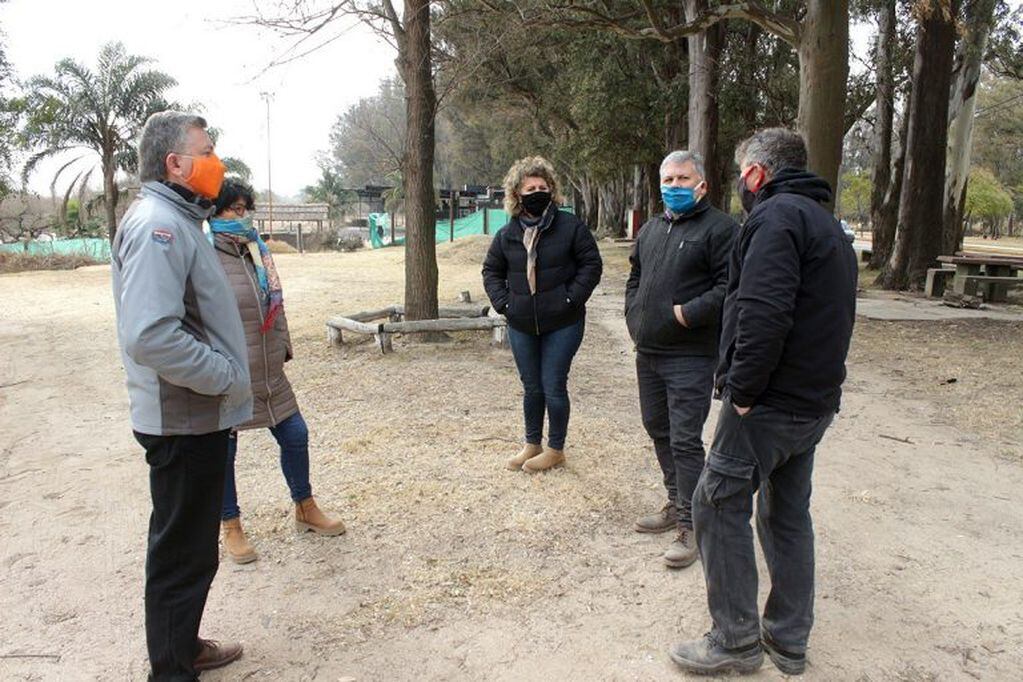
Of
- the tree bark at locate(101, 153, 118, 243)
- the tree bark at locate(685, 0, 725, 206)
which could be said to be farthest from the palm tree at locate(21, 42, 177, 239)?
the tree bark at locate(685, 0, 725, 206)

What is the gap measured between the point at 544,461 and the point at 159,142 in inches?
112

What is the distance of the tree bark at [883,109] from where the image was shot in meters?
18.1

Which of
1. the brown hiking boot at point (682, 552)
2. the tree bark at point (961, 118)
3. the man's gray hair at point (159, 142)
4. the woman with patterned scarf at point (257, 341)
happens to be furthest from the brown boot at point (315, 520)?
the tree bark at point (961, 118)

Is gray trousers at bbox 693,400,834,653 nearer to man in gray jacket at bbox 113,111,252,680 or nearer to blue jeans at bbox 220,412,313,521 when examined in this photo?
man in gray jacket at bbox 113,111,252,680

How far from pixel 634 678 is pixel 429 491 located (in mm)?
1931

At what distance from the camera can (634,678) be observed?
8.70 ft

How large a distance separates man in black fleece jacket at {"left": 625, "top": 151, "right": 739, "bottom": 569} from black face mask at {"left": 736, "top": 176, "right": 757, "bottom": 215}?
2.24ft

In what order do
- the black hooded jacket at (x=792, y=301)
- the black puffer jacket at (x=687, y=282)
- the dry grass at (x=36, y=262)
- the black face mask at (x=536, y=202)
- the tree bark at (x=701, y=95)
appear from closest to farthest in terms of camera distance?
the black hooded jacket at (x=792, y=301)
the black puffer jacket at (x=687, y=282)
the black face mask at (x=536, y=202)
the tree bark at (x=701, y=95)
the dry grass at (x=36, y=262)

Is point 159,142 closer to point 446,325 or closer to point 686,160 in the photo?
point 686,160

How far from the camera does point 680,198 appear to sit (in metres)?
3.39

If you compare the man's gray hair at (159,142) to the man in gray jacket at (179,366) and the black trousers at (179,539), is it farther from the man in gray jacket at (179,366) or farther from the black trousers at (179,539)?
the black trousers at (179,539)

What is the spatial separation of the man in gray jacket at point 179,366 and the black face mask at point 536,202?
1977 mm

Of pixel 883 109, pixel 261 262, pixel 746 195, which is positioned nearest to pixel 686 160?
pixel 746 195

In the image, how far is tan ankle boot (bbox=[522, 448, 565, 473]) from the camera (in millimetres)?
4539
